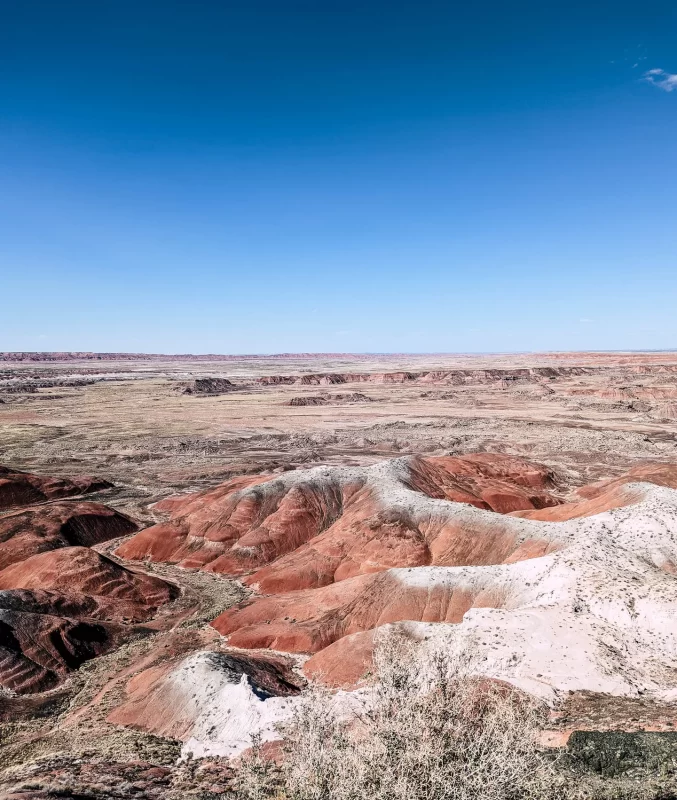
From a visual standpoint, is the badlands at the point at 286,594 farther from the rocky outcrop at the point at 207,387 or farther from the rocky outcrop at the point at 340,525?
the rocky outcrop at the point at 207,387

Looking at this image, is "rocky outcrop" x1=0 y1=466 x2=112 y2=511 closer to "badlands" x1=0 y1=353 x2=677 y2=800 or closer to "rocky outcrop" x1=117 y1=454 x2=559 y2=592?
"badlands" x1=0 y1=353 x2=677 y2=800

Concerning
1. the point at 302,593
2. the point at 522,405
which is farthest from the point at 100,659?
the point at 522,405

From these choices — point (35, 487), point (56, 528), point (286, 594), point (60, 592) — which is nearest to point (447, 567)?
point (286, 594)

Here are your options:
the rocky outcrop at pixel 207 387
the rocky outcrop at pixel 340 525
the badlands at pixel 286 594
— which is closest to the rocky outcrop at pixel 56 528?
the badlands at pixel 286 594

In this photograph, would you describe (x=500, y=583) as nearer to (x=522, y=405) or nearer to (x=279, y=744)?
(x=279, y=744)

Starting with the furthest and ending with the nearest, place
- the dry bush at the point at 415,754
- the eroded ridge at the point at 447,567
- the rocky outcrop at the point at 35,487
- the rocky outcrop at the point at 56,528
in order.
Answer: the rocky outcrop at the point at 35,487 < the rocky outcrop at the point at 56,528 < the eroded ridge at the point at 447,567 < the dry bush at the point at 415,754

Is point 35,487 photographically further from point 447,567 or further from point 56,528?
point 447,567

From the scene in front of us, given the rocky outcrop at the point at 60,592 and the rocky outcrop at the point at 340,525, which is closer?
the rocky outcrop at the point at 60,592
